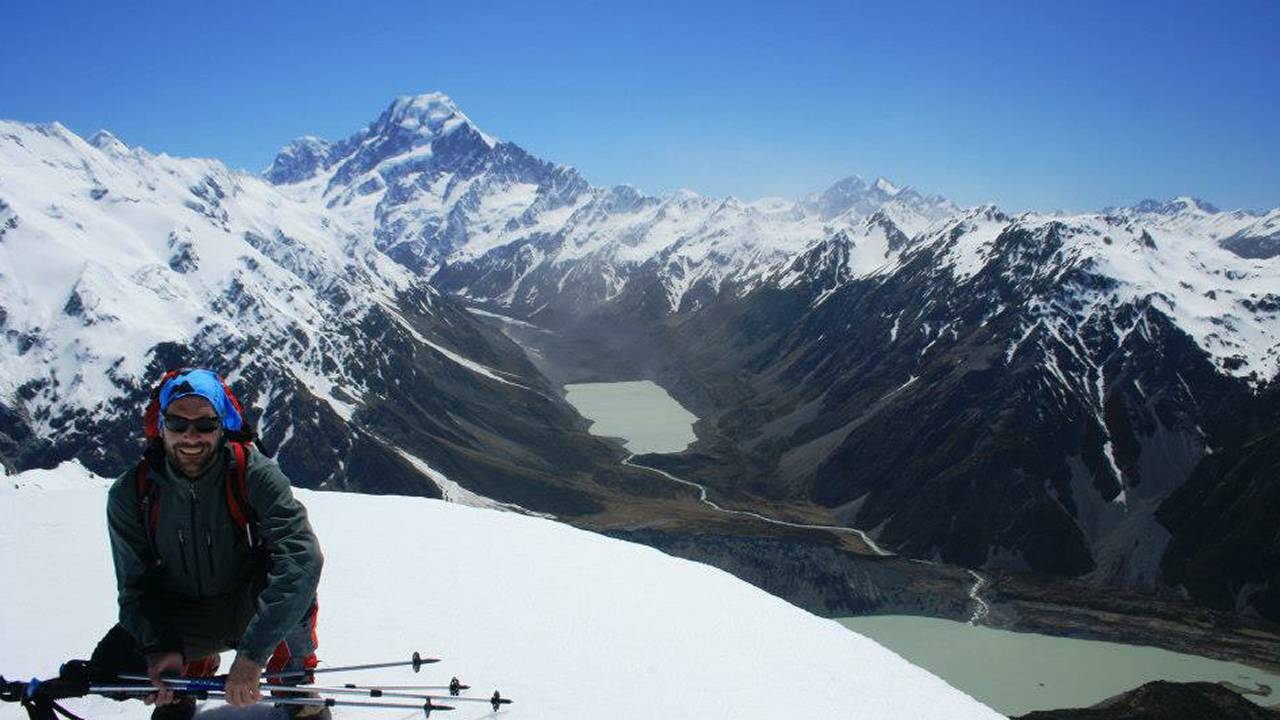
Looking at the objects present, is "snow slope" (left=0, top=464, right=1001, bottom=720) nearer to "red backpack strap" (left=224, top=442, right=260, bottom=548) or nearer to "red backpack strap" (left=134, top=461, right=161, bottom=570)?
"red backpack strap" (left=134, top=461, right=161, bottom=570)

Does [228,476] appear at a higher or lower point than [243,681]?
higher

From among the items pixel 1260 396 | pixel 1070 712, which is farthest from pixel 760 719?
pixel 1260 396

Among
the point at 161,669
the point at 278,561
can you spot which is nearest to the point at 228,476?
the point at 278,561

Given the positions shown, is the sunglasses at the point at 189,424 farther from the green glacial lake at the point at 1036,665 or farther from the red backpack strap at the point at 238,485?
the green glacial lake at the point at 1036,665

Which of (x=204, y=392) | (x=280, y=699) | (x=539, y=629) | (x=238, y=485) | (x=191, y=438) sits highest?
(x=204, y=392)

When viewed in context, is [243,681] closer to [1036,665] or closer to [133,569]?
[133,569]

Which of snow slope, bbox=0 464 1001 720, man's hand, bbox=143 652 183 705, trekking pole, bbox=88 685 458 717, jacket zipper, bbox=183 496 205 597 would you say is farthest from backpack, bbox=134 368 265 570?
snow slope, bbox=0 464 1001 720

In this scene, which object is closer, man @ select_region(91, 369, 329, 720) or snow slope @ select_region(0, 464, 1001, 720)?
man @ select_region(91, 369, 329, 720)

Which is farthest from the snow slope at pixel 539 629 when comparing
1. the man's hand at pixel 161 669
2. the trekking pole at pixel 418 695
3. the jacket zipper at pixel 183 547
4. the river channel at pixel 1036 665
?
the river channel at pixel 1036 665
